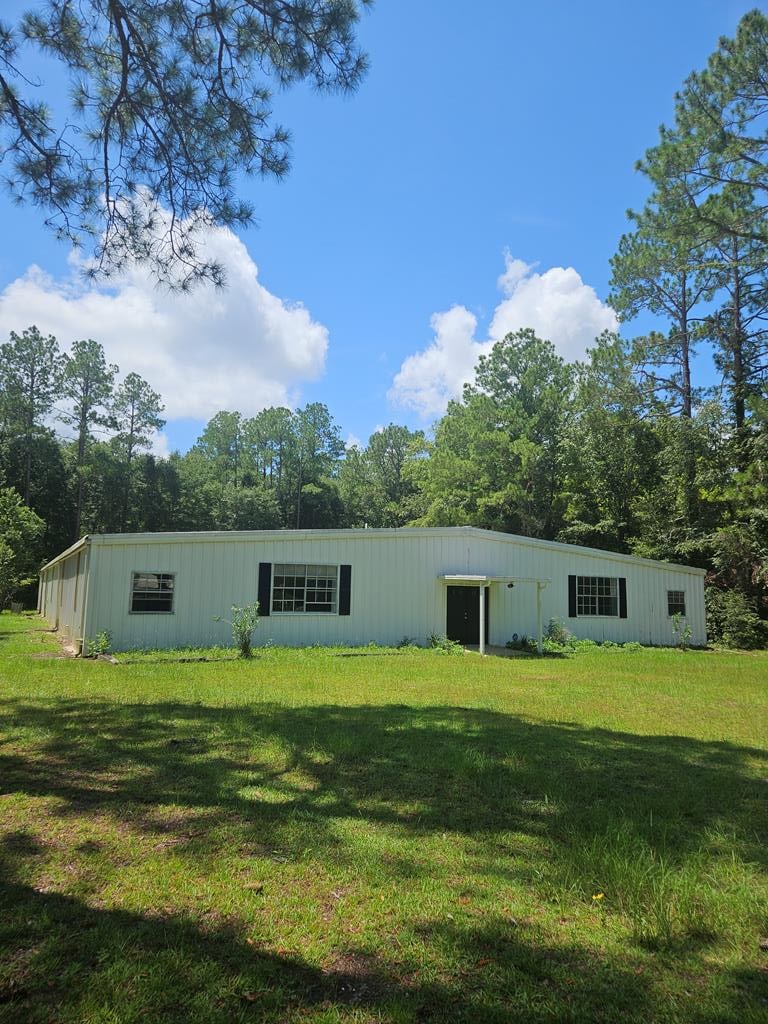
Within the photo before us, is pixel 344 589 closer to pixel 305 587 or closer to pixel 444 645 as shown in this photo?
pixel 305 587

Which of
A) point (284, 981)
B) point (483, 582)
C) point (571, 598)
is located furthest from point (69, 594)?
point (284, 981)

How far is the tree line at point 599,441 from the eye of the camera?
13438mm

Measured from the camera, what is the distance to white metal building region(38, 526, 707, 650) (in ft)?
42.7

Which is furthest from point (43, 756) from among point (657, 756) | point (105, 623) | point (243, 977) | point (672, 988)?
point (105, 623)

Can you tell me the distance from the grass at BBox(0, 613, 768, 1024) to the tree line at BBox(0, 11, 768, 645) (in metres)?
12.7

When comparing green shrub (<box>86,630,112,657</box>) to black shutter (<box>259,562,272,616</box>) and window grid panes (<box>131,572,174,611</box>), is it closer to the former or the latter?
window grid panes (<box>131,572,174,611</box>)

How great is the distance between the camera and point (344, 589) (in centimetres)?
1498

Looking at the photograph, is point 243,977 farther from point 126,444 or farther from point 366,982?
point 126,444

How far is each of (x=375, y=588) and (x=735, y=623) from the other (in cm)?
1105

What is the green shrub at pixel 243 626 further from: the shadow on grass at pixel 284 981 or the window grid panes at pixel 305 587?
the shadow on grass at pixel 284 981

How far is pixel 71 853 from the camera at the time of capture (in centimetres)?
322

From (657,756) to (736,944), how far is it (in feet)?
9.69

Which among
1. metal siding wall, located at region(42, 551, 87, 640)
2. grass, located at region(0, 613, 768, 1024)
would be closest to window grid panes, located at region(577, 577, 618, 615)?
grass, located at region(0, 613, 768, 1024)

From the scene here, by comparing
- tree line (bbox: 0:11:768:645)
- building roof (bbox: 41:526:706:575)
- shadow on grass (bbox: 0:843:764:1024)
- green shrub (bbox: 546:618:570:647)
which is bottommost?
shadow on grass (bbox: 0:843:764:1024)
